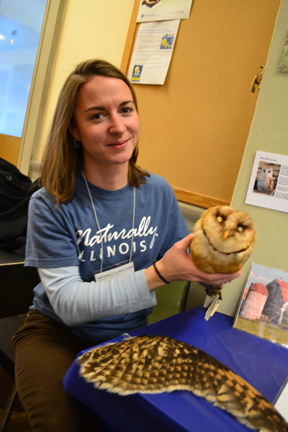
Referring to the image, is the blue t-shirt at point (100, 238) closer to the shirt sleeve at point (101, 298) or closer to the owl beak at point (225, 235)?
the shirt sleeve at point (101, 298)

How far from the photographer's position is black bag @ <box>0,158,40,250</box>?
4.63ft

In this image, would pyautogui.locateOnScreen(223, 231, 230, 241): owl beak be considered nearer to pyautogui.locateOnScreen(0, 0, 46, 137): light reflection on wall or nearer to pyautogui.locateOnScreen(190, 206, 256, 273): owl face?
pyautogui.locateOnScreen(190, 206, 256, 273): owl face

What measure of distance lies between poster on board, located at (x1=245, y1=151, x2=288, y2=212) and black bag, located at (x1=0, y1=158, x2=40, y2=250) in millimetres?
973

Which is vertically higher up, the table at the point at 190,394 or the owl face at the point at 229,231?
the owl face at the point at 229,231

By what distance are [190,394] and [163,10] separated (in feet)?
5.75

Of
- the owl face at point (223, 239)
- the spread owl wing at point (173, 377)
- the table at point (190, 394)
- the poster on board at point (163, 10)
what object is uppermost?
the poster on board at point (163, 10)

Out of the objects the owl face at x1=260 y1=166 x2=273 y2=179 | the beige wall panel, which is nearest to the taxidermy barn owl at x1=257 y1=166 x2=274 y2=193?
the owl face at x1=260 y1=166 x2=273 y2=179

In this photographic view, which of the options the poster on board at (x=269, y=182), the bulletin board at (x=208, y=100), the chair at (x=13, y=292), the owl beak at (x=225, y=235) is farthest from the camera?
the bulletin board at (x=208, y=100)

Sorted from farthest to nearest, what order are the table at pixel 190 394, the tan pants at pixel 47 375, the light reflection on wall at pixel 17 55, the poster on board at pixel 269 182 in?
the light reflection on wall at pixel 17 55
the poster on board at pixel 269 182
the tan pants at pixel 47 375
the table at pixel 190 394

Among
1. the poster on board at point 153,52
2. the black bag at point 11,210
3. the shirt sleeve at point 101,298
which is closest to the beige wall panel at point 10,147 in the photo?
the black bag at point 11,210

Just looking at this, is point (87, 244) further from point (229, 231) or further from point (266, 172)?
point (266, 172)

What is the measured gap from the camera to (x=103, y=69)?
923 millimetres

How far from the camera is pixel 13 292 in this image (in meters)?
1.37

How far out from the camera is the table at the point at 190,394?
0.48m
